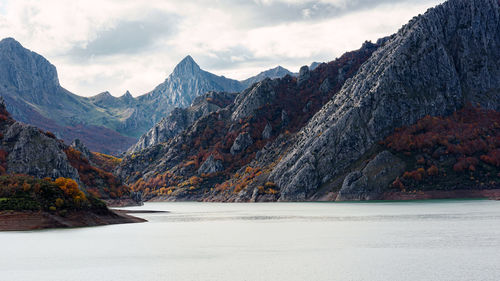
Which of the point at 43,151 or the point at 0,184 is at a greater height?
the point at 43,151

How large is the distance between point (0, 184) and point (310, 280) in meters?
82.2

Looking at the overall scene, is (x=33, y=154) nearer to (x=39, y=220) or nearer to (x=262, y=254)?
(x=39, y=220)

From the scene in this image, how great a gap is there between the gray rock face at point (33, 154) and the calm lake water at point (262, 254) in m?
86.7

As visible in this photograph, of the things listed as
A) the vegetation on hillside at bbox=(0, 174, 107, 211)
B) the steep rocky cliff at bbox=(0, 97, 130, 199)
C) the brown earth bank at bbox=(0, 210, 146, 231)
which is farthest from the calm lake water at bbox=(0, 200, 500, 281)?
the steep rocky cliff at bbox=(0, 97, 130, 199)

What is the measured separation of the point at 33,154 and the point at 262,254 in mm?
139370

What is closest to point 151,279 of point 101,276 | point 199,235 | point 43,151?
point 101,276

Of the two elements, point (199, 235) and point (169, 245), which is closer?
point (169, 245)

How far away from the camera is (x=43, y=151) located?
17775 centimetres

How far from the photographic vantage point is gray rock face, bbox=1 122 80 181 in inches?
6688

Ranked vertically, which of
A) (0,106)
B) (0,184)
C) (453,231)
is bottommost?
(453,231)

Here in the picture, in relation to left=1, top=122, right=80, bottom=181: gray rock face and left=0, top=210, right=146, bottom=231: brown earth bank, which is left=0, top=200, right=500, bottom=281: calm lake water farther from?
left=1, top=122, right=80, bottom=181: gray rock face

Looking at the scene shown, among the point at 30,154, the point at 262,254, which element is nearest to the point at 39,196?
the point at 262,254

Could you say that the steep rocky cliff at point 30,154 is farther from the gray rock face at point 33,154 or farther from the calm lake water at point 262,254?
the calm lake water at point 262,254

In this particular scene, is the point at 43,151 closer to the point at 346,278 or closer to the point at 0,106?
the point at 0,106
